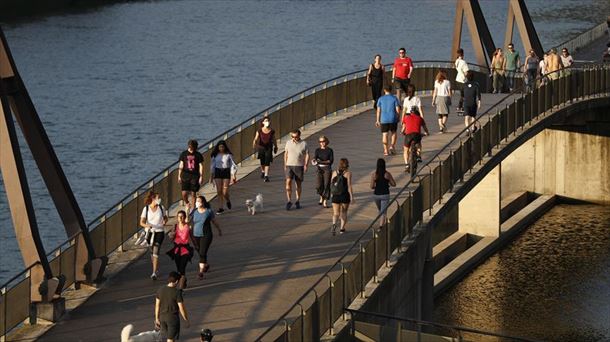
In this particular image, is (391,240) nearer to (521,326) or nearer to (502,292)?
(521,326)

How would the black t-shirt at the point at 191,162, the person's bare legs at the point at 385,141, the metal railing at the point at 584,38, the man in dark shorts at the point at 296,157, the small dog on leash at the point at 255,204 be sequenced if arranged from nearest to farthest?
the black t-shirt at the point at 191,162
the small dog on leash at the point at 255,204
the man in dark shorts at the point at 296,157
the person's bare legs at the point at 385,141
the metal railing at the point at 584,38

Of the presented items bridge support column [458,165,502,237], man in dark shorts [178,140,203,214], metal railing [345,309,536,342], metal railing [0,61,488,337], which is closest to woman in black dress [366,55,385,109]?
metal railing [0,61,488,337]

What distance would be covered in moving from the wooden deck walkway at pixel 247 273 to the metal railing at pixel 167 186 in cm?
57

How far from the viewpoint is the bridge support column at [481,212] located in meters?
45.6

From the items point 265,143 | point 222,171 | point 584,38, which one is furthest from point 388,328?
point 584,38

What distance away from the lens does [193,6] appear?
14700 cm

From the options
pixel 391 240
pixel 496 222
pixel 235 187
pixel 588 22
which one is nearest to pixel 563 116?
pixel 496 222

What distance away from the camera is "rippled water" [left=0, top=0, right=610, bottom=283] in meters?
70.2

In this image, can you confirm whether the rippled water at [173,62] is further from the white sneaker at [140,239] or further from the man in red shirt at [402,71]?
the white sneaker at [140,239]

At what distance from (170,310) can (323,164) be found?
8649 millimetres

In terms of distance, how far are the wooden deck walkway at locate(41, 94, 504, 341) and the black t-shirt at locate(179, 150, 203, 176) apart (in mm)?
1092

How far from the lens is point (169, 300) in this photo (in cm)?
2158

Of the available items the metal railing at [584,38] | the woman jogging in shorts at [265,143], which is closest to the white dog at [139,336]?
the woman jogging in shorts at [265,143]

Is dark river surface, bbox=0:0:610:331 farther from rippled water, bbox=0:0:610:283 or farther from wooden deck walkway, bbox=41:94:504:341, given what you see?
wooden deck walkway, bbox=41:94:504:341
